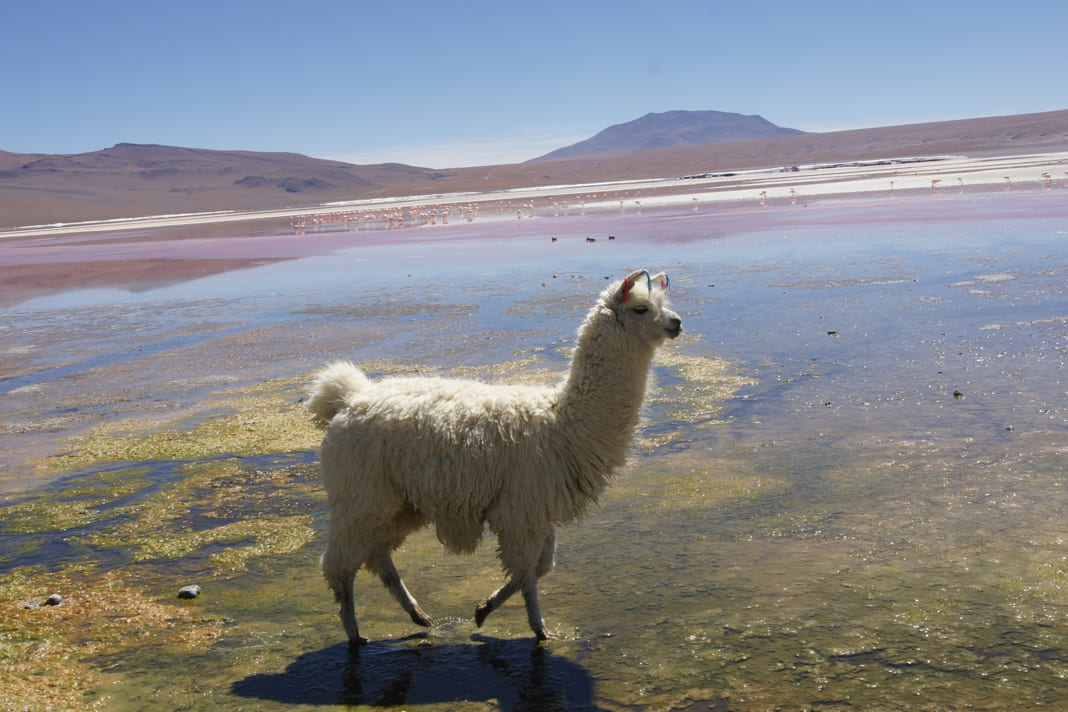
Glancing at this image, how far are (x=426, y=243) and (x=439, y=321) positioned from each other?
16778 millimetres

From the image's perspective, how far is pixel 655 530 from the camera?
6.25 meters

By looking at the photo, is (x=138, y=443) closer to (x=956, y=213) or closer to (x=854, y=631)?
(x=854, y=631)

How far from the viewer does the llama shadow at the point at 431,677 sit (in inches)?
178

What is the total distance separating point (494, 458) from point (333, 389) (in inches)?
44.0

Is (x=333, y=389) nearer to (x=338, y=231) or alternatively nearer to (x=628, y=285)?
(x=628, y=285)

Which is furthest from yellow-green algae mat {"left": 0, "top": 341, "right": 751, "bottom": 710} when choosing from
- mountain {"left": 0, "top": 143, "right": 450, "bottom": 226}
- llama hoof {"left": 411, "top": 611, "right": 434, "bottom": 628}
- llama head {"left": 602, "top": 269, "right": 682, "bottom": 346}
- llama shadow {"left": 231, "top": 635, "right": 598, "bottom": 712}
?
mountain {"left": 0, "top": 143, "right": 450, "bottom": 226}

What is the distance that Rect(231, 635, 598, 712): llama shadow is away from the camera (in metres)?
4.51

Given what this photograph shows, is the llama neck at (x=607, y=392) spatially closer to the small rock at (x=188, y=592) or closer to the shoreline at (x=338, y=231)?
the small rock at (x=188, y=592)

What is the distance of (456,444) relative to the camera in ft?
16.6

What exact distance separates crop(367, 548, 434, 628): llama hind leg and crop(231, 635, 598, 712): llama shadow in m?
0.17

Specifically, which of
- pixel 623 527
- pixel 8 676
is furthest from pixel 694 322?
pixel 8 676

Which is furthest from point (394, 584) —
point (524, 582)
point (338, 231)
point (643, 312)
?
point (338, 231)

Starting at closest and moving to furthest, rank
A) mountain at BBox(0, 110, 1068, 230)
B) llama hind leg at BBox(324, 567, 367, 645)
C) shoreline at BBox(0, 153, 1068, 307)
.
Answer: llama hind leg at BBox(324, 567, 367, 645) → shoreline at BBox(0, 153, 1068, 307) → mountain at BBox(0, 110, 1068, 230)

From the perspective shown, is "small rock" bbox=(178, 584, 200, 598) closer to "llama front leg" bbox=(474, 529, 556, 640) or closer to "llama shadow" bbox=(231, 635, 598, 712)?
"llama shadow" bbox=(231, 635, 598, 712)
